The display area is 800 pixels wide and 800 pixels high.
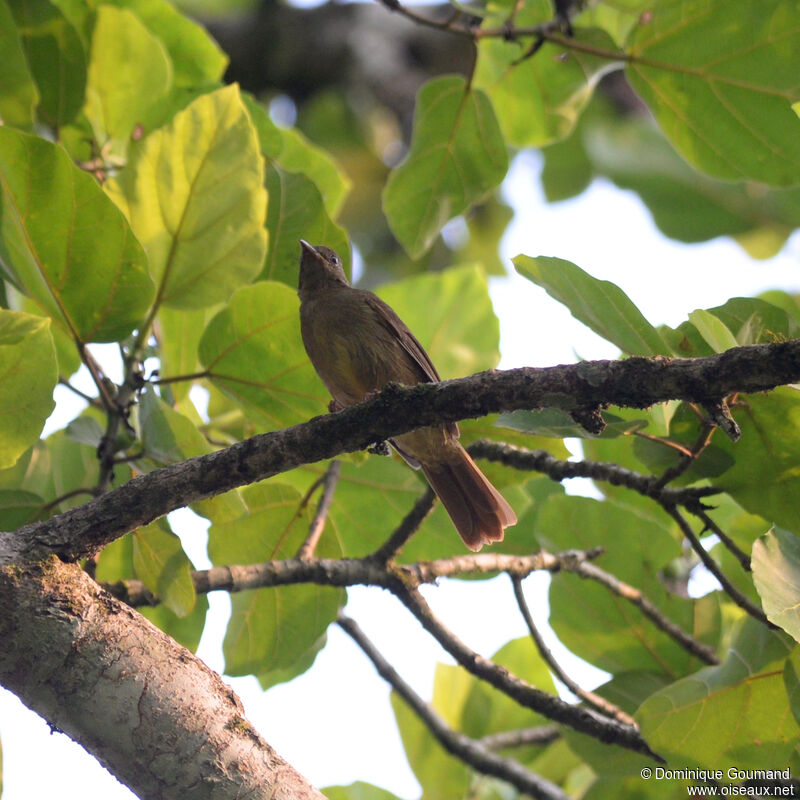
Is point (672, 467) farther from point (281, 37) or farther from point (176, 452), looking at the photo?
point (281, 37)

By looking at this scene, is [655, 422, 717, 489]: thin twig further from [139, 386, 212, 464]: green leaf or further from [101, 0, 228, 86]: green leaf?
[101, 0, 228, 86]: green leaf

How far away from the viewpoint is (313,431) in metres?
2.04

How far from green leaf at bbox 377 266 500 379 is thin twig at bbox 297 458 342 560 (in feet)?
2.32

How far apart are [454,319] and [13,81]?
1755 mm

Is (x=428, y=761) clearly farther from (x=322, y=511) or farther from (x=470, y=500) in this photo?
(x=322, y=511)

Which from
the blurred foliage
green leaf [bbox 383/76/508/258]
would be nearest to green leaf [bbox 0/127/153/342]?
the blurred foliage

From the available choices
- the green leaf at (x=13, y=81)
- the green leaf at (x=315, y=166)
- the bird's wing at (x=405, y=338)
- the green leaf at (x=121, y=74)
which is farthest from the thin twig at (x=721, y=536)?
the green leaf at (x=13, y=81)

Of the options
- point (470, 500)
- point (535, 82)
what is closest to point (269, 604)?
point (470, 500)

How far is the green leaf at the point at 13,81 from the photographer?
9.04 ft

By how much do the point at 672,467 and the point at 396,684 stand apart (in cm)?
184

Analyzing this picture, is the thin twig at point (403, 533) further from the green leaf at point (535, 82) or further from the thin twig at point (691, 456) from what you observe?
the green leaf at point (535, 82)

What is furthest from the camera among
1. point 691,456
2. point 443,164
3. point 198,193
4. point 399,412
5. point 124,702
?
point 443,164

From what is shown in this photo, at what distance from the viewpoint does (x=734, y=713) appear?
2.41 meters

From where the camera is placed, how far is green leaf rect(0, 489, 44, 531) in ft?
8.11
